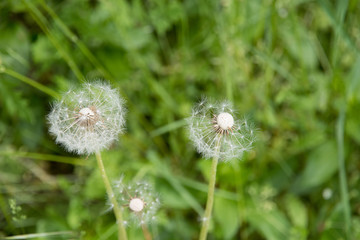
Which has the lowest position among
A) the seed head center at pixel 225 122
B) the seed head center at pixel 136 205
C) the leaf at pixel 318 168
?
the seed head center at pixel 136 205

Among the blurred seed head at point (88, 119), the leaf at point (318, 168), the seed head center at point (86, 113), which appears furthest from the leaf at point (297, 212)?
the seed head center at point (86, 113)

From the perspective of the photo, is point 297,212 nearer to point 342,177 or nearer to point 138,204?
point 342,177

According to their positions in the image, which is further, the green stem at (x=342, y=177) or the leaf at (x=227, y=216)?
the leaf at (x=227, y=216)

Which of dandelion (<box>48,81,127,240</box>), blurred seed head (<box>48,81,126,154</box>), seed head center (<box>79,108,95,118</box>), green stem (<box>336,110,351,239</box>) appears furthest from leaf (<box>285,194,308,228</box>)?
seed head center (<box>79,108,95,118</box>)

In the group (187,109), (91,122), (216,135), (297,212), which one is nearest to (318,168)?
(297,212)

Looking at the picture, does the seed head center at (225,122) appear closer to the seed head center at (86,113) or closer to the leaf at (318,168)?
the seed head center at (86,113)

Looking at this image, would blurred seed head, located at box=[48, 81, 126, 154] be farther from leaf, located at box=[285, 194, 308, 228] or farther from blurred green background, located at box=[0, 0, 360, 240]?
leaf, located at box=[285, 194, 308, 228]
